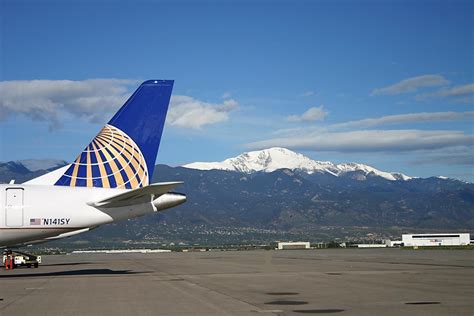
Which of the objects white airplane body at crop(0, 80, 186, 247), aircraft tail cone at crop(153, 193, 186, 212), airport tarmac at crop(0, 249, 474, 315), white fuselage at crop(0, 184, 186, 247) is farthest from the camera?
aircraft tail cone at crop(153, 193, 186, 212)

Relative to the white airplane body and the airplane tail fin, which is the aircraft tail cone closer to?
the white airplane body

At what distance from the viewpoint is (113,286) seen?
119ft

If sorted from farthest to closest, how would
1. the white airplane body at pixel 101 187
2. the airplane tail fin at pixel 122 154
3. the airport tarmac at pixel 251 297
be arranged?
the airplane tail fin at pixel 122 154 → the white airplane body at pixel 101 187 → the airport tarmac at pixel 251 297

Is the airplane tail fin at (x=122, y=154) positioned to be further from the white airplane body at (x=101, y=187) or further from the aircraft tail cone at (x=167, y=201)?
the aircraft tail cone at (x=167, y=201)

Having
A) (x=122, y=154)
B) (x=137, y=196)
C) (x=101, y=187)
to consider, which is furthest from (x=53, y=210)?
(x=137, y=196)

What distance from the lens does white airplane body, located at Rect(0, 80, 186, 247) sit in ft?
135

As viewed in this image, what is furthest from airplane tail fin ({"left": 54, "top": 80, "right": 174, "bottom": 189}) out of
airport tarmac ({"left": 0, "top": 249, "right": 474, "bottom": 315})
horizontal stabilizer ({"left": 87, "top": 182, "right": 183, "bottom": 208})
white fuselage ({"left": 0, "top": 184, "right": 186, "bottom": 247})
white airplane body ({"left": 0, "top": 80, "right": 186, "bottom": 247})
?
airport tarmac ({"left": 0, "top": 249, "right": 474, "bottom": 315})

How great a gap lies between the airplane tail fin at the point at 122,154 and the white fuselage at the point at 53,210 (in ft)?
3.53

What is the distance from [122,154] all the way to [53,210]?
5479 millimetres

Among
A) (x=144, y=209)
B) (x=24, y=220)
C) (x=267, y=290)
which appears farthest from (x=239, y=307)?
(x=24, y=220)

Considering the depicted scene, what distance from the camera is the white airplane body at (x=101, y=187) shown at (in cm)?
4109

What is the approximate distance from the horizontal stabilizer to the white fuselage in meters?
0.35

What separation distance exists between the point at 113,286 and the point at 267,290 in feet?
29.2

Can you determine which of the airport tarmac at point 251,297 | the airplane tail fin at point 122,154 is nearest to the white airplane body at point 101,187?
the airplane tail fin at point 122,154
